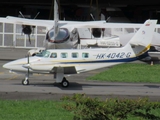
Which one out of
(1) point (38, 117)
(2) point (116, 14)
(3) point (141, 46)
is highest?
(2) point (116, 14)

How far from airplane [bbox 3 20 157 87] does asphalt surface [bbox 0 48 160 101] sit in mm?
666

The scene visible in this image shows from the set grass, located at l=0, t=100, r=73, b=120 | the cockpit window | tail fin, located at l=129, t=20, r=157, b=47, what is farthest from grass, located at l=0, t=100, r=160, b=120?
the cockpit window

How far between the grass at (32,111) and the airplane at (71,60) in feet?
21.7

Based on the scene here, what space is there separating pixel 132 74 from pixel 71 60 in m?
5.84

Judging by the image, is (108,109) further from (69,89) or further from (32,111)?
(69,89)

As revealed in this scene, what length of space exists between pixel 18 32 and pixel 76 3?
26044mm

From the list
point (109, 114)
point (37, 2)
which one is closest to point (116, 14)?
point (37, 2)

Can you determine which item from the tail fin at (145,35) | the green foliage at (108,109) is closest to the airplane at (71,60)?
the tail fin at (145,35)

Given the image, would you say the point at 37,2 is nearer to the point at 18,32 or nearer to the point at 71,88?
the point at 18,32

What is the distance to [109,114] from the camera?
10188mm

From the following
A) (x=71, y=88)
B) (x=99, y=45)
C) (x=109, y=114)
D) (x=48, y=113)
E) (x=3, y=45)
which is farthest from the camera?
(x=3, y=45)

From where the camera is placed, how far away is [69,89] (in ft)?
72.0

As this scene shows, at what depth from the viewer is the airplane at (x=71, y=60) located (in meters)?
22.8

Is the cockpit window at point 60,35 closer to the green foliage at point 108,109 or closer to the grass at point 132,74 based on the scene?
the grass at point 132,74
